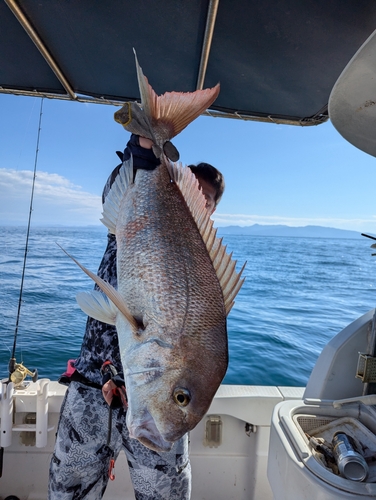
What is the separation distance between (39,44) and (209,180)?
4.22 ft

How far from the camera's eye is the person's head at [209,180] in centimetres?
163

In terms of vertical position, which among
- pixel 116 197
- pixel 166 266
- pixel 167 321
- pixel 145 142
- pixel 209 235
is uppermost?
pixel 145 142

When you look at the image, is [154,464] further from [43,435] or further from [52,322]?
[52,322]

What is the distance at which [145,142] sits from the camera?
45.2 inches

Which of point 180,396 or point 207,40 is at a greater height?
point 207,40

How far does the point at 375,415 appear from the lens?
1727 mm

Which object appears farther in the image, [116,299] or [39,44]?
[39,44]

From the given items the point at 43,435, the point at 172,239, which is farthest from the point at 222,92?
the point at 43,435

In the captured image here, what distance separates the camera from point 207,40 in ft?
6.35

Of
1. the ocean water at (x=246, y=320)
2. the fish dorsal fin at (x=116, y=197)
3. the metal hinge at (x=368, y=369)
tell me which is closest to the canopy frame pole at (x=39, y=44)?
the ocean water at (x=246, y=320)

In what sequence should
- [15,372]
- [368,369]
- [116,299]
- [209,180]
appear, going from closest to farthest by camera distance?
1. [116,299]
2. [209,180]
3. [368,369]
4. [15,372]

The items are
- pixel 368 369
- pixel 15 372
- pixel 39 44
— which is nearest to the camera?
pixel 368 369

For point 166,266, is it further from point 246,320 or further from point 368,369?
point 246,320

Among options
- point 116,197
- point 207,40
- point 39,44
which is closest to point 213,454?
point 116,197
